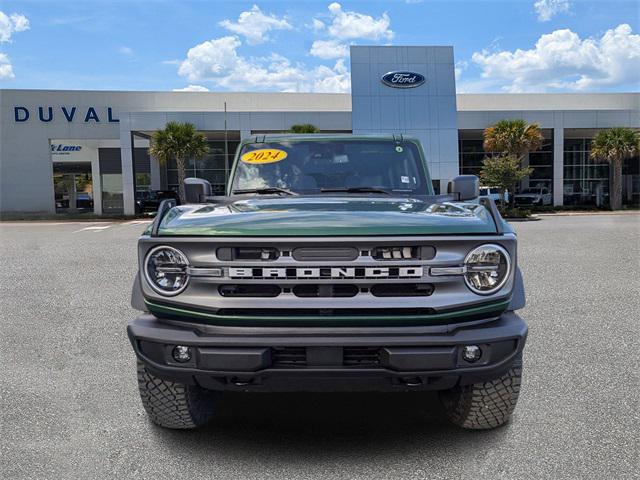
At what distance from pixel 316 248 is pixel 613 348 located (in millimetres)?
3719

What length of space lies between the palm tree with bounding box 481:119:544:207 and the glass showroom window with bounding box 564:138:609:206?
985 cm

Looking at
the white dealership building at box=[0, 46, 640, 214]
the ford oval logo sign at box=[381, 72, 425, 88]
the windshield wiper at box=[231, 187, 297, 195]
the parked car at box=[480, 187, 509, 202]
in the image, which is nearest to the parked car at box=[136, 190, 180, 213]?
the white dealership building at box=[0, 46, 640, 214]

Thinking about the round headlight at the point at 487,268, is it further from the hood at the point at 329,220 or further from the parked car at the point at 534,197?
the parked car at the point at 534,197

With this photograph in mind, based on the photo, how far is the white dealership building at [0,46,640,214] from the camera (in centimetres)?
3369

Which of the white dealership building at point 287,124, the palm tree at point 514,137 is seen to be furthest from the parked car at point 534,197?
the palm tree at point 514,137

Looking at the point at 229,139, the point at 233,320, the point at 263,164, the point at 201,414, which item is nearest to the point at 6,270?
the point at 263,164

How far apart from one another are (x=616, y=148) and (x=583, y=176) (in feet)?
26.8

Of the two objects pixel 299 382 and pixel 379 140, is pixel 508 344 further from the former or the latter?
pixel 379 140

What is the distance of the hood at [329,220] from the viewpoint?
9.09 ft

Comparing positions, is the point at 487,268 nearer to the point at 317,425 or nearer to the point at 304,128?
the point at 317,425

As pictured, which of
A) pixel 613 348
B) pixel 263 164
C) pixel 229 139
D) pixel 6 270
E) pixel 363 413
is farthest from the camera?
pixel 229 139

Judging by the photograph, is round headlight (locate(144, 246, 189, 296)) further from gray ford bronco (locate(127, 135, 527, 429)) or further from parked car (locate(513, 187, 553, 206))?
parked car (locate(513, 187, 553, 206))

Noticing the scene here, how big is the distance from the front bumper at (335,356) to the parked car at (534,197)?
37526 mm

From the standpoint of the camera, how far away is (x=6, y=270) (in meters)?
10.7
